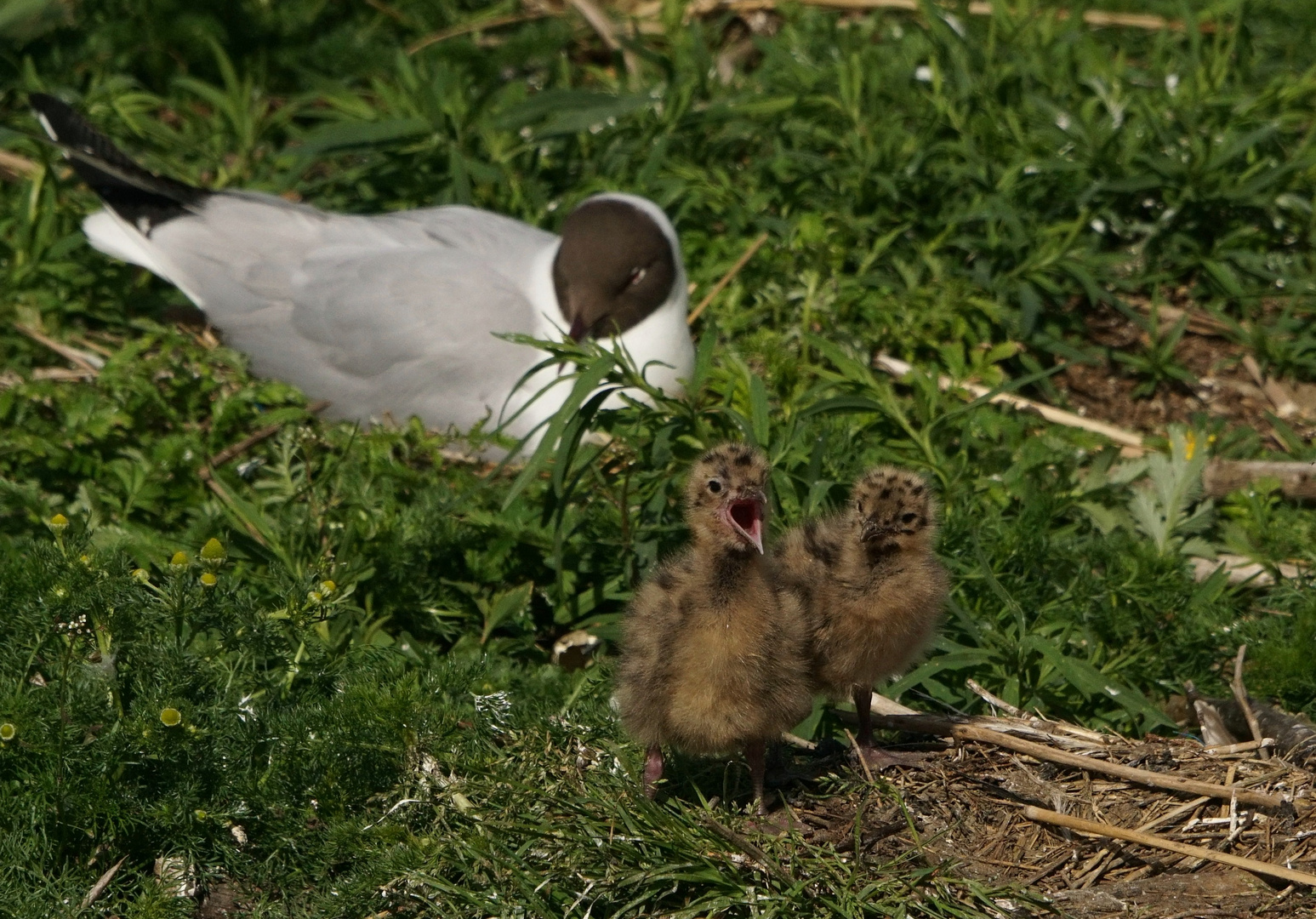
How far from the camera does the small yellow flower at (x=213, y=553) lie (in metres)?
3.95

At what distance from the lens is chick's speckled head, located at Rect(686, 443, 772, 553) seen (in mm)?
3787

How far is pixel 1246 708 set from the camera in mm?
4379

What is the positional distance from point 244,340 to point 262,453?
102cm

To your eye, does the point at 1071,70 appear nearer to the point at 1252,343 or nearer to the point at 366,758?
the point at 1252,343

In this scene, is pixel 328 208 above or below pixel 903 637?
below

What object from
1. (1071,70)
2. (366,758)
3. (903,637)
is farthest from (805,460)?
(1071,70)

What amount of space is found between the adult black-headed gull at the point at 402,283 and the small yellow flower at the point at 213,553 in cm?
260

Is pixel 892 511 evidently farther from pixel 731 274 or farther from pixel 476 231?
pixel 476 231

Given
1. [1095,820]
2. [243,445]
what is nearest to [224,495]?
[243,445]

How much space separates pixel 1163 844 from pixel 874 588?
0.92 meters

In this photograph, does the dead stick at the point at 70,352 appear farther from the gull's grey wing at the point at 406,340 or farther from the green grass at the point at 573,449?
the gull's grey wing at the point at 406,340

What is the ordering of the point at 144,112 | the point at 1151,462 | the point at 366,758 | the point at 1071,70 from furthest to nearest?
the point at 144,112 < the point at 1071,70 < the point at 1151,462 < the point at 366,758

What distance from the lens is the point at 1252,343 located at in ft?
23.1

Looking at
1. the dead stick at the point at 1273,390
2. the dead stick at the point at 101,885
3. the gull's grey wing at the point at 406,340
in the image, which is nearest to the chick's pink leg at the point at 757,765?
the dead stick at the point at 101,885
